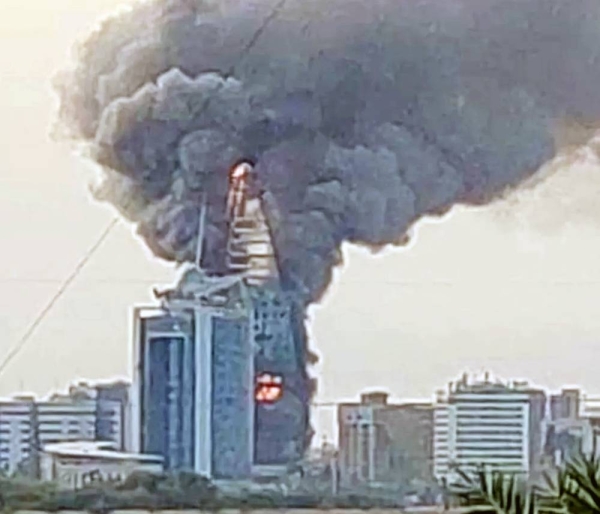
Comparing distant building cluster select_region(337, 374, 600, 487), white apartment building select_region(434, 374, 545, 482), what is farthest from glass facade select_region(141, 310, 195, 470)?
Result: white apartment building select_region(434, 374, 545, 482)

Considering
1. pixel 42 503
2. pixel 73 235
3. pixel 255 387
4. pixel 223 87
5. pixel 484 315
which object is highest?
pixel 223 87

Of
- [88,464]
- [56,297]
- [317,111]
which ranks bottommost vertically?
[88,464]

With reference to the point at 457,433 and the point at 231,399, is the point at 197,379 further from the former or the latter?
the point at 457,433

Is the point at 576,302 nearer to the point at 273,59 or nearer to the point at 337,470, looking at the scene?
the point at 337,470

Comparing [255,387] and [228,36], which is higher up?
[228,36]

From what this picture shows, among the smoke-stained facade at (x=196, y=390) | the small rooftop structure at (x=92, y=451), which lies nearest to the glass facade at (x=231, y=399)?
the smoke-stained facade at (x=196, y=390)

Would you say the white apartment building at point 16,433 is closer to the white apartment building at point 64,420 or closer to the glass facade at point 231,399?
the white apartment building at point 64,420

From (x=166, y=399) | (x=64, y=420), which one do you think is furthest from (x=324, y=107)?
(x=64, y=420)

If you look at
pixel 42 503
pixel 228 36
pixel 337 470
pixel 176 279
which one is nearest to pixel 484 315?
pixel 337 470
